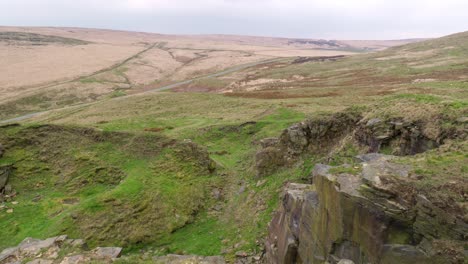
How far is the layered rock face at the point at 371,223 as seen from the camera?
10.4 metres

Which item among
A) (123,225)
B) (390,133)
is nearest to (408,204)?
(390,133)

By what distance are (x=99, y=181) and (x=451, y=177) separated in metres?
27.5

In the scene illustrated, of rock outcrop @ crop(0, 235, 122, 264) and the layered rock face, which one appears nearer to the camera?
the layered rock face

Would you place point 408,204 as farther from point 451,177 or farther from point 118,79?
point 118,79

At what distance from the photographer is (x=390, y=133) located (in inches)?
782

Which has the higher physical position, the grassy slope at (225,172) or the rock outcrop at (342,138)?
the rock outcrop at (342,138)

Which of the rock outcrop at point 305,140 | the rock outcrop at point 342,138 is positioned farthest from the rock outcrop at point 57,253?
the rock outcrop at point 342,138

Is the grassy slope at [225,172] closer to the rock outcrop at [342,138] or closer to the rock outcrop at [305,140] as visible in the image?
the rock outcrop at [342,138]

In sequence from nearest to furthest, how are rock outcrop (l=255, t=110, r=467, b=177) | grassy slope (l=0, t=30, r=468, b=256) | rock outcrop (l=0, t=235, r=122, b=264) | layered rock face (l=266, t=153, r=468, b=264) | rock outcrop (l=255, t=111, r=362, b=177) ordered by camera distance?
layered rock face (l=266, t=153, r=468, b=264)
rock outcrop (l=0, t=235, r=122, b=264)
rock outcrop (l=255, t=110, r=467, b=177)
grassy slope (l=0, t=30, r=468, b=256)
rock outcrop (l=255, t=111, r=362, b=177)

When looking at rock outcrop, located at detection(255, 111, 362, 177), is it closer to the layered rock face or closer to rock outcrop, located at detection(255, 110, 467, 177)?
rock outcrop, located at detection(255, 110, 467, 177)

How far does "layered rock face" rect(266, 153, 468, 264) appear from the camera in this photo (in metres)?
10.4

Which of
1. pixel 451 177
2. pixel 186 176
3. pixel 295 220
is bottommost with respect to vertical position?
pixel 186 176

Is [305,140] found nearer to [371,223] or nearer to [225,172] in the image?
[225,172]

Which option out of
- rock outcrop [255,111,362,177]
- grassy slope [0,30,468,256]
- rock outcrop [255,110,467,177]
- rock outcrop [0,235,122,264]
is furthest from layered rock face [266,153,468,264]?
rock outcrop [255,111,362,177]
